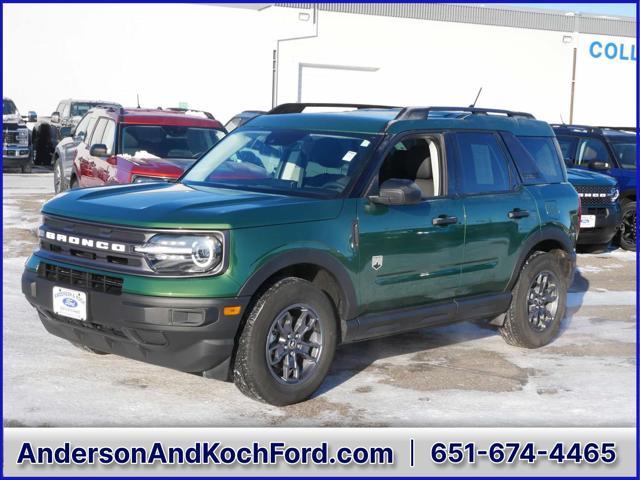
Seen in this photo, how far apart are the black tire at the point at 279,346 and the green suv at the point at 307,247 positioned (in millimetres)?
12

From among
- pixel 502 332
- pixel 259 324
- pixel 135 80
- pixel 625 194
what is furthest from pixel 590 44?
pixel 259 324

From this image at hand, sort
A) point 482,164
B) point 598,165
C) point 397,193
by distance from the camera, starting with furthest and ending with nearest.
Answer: point 598,165, point 482,164, point 397,193

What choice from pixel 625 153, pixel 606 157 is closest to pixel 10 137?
pixel 606 157

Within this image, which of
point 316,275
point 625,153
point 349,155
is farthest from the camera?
point 625,153

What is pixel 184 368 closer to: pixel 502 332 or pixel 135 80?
pixel 502 332

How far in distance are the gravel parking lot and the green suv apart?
0.28 meters

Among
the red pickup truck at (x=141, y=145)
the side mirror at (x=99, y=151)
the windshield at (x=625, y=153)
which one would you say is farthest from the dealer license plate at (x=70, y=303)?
the windshield at (x=625, y=153)

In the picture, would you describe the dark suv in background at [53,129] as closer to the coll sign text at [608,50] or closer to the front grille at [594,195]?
the front grille at [594,195]

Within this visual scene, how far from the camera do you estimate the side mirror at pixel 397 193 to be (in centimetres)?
628

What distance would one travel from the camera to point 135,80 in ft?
113

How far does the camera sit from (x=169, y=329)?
540cm

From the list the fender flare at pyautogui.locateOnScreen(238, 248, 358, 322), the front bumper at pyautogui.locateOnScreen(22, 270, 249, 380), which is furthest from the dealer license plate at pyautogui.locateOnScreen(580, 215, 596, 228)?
the front bumper at pyautogui.locateOnScreen(22, 270, 249, 380)

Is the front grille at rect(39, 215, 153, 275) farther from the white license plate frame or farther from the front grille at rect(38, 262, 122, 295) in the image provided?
the white license plate frame

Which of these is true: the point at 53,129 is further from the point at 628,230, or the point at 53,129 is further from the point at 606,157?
the point at 628,230
